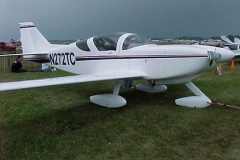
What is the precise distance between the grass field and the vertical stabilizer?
2597mm

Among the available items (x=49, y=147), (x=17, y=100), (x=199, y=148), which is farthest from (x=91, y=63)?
(x=199, y=148)

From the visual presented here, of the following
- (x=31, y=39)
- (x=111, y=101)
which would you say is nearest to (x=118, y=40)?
(x=111, y=101)

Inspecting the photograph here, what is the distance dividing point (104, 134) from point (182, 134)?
1201 mm

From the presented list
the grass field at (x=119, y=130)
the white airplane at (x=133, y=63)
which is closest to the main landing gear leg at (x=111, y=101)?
the white airplane at (x=133, y=63)

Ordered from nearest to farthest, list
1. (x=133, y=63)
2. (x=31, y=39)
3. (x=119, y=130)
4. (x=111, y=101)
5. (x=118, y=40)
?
(x=119, y=130) → (x=111, y=101) → (x=133, y=63) → (x=118, y=40) → (x=31, y=39)

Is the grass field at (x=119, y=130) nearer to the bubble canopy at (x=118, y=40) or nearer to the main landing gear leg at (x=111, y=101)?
the main landing gear leg at (x=111, y=101)

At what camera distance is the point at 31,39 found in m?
8.23

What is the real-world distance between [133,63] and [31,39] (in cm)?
477

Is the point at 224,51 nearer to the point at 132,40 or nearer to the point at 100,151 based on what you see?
the point at 132,40

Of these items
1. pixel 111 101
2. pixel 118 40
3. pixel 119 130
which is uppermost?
pixel 118 40

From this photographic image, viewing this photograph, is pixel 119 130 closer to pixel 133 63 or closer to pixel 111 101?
pixel 111 101

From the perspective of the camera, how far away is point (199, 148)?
10.2 ft

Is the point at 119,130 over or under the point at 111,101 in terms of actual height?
under

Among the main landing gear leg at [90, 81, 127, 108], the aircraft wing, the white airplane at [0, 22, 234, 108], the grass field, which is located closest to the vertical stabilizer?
the white airplane at [0, 22, 234, 108]
